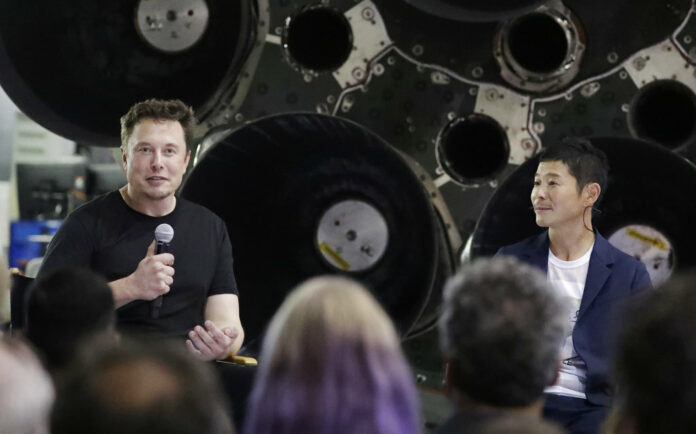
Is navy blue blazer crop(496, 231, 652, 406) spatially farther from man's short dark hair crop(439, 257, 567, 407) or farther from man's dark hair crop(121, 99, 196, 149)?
man's short dark hair crop(439, 257, 567, 407)

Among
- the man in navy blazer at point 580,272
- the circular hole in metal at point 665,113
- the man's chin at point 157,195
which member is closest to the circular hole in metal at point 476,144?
the circular hole in metal at point 665,113

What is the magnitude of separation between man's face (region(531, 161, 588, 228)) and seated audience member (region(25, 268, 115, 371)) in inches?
64.4

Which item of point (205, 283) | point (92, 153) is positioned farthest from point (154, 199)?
point (92, 153)

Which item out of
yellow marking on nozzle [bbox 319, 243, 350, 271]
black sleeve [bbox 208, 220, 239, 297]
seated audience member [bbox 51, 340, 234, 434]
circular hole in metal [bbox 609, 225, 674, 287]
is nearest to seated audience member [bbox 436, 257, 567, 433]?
seated audience member [bbox 51, 340, 234, 434]

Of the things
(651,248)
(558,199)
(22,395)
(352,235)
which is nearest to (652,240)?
(651,248)

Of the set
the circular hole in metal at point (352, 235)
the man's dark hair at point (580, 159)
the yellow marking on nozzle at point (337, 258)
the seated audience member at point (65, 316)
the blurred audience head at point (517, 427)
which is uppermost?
the man's dark hair at point (580, 159)

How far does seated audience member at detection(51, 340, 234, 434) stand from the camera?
3.81 feet

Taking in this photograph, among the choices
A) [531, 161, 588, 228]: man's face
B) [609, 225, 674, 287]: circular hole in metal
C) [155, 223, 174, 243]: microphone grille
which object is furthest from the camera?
[609, 225, 674, 287]: circular hole in metal

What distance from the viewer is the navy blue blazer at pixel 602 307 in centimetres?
304

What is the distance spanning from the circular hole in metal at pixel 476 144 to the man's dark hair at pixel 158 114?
1.27 meters

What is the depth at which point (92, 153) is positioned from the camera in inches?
326

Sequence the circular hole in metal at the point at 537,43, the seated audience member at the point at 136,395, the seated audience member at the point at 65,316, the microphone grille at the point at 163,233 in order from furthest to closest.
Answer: the circular hole in metal at the point at 537,43, the microphone grille at the point at 163,233, the seated audience member at the point at 65,316, the seated audience member at the point at 136,395

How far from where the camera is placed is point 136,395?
3.85ft

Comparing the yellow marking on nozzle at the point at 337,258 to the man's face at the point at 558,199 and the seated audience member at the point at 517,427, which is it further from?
the seated audience member at the point at 517,427
